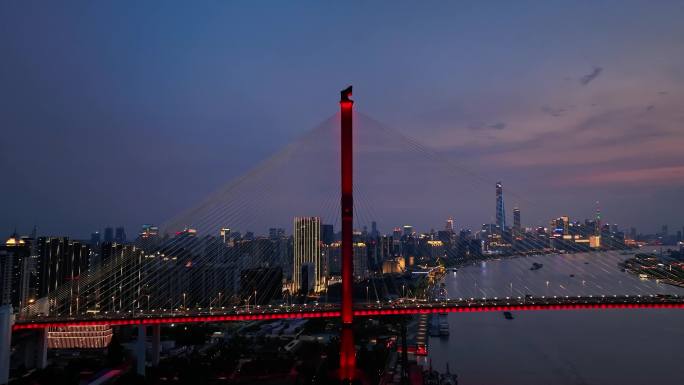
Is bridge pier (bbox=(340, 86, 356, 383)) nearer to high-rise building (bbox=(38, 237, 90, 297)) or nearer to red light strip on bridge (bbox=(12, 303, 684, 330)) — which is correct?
red light strip on bridge (bbox=(12, 303, 684, 330))

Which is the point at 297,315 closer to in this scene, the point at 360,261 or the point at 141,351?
the point at 141,351

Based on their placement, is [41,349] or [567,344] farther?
[567,344]

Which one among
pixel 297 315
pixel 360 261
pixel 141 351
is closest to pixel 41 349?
pixel 141 351

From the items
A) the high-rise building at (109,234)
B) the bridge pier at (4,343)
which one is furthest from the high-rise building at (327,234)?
the bridge pier at (4,343)

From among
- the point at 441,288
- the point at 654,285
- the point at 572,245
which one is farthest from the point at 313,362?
the point at 572,245

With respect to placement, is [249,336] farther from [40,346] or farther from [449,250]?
[449,250]

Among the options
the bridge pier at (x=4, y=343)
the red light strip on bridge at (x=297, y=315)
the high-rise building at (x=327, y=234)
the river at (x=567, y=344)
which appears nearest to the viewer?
the bridge pier at (x=4, y=343)

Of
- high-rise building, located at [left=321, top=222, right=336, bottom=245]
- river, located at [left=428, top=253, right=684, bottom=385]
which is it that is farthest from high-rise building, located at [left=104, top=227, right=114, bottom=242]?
river, located at [left=428, top=253, right=684, bottom=385]

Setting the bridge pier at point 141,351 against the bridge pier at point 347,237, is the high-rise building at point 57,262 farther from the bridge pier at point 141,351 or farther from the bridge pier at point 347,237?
the bridge pier at point 347,237
